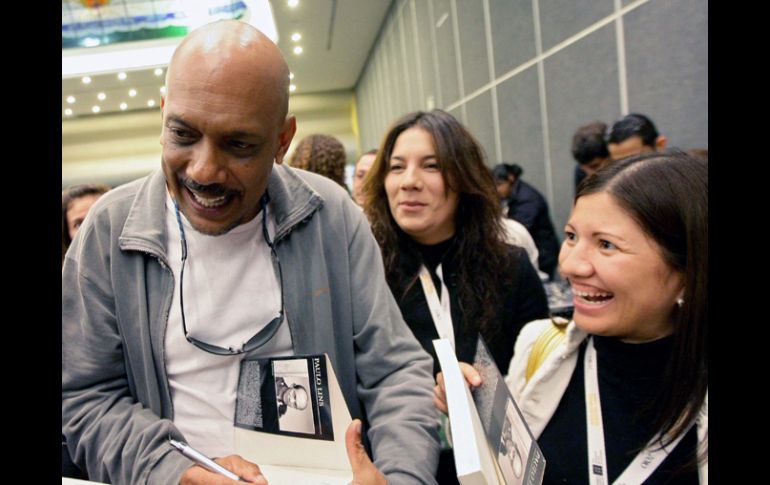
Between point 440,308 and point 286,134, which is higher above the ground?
point 286,134

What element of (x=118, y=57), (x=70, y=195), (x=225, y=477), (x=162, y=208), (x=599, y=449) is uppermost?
(x=118, y=57)

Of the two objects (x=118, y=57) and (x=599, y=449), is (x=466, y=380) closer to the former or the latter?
(x=599, y=449)

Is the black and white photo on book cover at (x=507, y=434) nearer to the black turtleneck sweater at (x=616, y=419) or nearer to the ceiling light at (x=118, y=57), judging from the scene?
the black turtleneck sweater at (x=616, y=419)

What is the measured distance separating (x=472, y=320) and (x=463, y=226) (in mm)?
335

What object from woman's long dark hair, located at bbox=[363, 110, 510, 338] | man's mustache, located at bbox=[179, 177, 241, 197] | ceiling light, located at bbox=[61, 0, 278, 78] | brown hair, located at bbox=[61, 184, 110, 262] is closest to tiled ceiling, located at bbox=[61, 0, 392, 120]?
ceiling light, located at bbox=[61, 0, 278, 78]

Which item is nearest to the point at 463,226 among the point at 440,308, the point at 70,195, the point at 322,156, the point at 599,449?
the point at 440,308

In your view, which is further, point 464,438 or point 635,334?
point 635,334

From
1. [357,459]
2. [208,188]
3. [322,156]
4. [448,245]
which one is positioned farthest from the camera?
[322,156]

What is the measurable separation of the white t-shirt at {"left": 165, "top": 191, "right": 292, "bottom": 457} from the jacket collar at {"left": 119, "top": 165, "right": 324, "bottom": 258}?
34mm

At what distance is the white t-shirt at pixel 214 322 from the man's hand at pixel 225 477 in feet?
0.47

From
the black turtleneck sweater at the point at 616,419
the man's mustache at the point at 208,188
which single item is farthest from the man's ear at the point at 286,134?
the black turtleneck sweater at the point at 616,419

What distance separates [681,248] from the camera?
3.35 feet

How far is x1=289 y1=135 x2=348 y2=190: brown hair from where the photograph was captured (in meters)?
2.95

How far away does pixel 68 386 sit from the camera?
887mm
